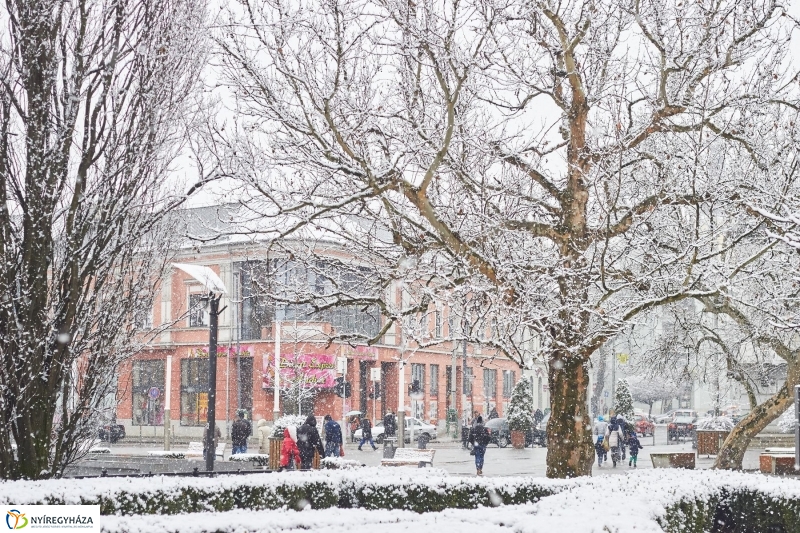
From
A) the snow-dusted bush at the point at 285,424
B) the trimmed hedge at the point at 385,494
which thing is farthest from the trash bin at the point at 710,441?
the trimmed hedge at the point at 385,494

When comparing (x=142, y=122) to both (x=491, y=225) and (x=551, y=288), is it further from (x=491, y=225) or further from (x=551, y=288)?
(x=551, y=288)

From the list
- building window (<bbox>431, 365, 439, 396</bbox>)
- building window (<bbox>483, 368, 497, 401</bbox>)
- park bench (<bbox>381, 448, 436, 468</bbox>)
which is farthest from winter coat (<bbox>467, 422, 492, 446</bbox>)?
building window (<bbox>483, 368, 497, 401</bbox>)

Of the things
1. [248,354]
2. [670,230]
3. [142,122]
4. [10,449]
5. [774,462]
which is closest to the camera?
[10,449]

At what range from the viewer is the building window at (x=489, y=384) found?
5952 cm

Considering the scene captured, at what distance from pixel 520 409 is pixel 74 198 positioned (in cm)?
2980

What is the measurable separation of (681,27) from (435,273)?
15.3ft

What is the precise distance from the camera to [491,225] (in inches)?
485

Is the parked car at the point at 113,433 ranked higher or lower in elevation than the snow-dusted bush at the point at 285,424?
lower

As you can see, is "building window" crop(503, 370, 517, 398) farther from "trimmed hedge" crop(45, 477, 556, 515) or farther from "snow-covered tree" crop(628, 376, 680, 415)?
"trimmed hedge" crop(45, 477, 556, 515)

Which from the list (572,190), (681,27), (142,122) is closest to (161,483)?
(142,122)

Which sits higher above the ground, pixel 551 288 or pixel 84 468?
pixel 551 288

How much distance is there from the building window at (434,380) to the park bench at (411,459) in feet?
102

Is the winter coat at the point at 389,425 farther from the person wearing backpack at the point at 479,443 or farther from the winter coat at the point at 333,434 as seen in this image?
the person wearing backpack at the point at 479,443

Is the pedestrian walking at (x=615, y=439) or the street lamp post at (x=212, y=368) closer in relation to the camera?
the street lamp post at (x=212, y=368)
